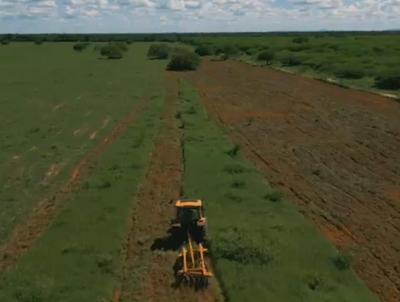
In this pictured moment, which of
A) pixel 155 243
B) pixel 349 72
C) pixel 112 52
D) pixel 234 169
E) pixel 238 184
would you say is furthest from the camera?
pixel 112 52

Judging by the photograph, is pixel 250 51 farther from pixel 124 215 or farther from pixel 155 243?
pixel 155 243

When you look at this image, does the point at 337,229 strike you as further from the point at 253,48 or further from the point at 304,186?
the point at 253,48

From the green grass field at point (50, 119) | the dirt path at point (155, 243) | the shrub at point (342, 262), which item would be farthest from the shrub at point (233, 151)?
the shrub at point (342, 262)

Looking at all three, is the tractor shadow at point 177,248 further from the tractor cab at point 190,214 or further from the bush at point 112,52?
the bush at point 112,52

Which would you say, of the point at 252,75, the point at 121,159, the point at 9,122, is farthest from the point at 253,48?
the point at 121,159

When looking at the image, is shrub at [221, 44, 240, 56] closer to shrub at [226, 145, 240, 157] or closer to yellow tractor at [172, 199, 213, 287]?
shrub at [226, 145, 240, 157]

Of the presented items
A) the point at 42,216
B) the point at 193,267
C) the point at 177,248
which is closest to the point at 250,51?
the point at 42,216
